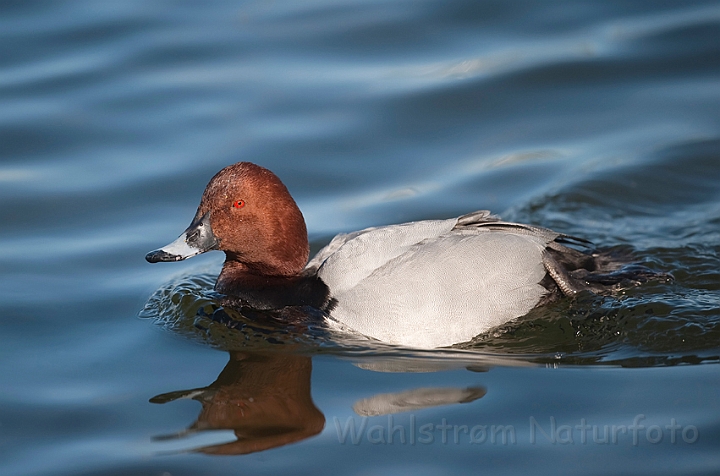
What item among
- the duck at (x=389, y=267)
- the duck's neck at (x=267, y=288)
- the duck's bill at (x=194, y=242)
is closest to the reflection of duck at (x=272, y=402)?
the duck at (x=389, y=267)

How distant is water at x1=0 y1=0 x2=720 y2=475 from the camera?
14.2 feet

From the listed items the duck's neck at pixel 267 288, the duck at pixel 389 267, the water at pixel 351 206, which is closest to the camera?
the water at pixel 351 206

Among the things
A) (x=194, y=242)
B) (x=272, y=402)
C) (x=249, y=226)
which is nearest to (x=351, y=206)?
(x=249, y=226)

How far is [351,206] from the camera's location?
24.5 feet

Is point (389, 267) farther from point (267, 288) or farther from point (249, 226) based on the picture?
point (249, 226)

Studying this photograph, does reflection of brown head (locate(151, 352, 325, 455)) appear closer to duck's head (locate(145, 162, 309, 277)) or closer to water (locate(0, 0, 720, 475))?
water (locate(0, 0, 720, 475))

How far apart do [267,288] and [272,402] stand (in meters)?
1.17

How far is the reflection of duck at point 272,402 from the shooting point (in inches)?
172

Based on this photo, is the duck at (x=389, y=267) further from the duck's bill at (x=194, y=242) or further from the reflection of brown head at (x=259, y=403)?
the reflection of brown head at (x=259, y=403)

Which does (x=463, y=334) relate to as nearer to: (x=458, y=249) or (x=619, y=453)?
(x=458, y=249)

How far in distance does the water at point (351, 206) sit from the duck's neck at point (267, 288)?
143 mm

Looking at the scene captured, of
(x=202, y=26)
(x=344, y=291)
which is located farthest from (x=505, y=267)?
(x=202, y=26)

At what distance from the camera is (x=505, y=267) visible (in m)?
5.45

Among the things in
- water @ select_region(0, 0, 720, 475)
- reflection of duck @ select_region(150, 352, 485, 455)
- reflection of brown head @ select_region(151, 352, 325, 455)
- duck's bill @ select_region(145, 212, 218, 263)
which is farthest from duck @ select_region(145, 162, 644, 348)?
reflection of brown head @ select_region(151, 352, 325, 455)
